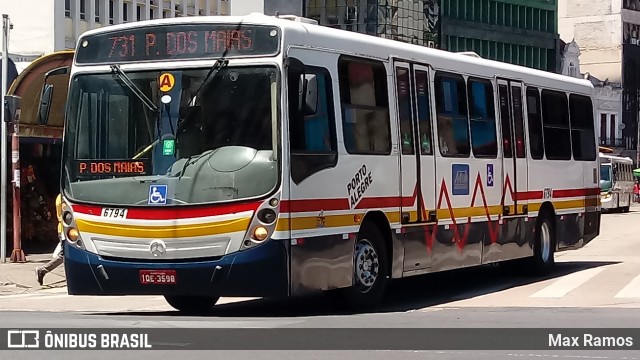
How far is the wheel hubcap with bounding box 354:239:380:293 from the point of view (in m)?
16.1

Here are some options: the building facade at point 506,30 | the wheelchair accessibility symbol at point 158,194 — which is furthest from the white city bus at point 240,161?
the building facade at point 506,30

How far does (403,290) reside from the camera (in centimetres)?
2008

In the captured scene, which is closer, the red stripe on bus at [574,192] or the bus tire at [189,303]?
the bus tire at [189,303]

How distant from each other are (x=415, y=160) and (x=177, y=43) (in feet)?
12.1

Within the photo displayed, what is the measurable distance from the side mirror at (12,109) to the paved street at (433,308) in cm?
390

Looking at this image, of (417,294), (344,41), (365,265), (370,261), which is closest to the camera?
(344,41)

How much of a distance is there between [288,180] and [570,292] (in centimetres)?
622

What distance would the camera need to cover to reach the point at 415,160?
57.1 ft

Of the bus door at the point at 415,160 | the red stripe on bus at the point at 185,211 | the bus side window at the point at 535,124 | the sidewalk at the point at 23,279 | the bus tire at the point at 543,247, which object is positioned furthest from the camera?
the sidewalk at the point at 23,279

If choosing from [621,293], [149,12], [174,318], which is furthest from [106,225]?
[149,12]

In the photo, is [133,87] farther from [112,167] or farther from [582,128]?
[582,128]

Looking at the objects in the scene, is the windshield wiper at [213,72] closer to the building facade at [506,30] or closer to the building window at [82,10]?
the building window at [82,10]

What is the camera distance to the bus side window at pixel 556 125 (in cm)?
2244

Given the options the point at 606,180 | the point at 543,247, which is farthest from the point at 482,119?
the point at 606,180
